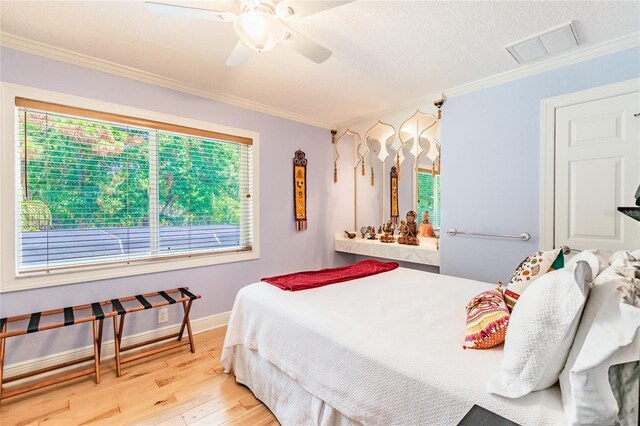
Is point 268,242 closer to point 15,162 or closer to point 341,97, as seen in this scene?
point 341,97

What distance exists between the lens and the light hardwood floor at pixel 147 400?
1714 millimetres

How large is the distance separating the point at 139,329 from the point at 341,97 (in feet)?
9.51

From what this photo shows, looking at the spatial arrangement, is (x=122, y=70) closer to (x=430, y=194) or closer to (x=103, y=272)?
(x=103, y=272)

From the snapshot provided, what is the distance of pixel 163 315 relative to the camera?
2.70 metres

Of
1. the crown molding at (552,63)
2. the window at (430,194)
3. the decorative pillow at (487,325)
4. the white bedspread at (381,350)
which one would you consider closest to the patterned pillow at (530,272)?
the decorative pillow at (487,325)

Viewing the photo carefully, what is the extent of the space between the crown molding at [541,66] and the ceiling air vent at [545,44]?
0.13 meters

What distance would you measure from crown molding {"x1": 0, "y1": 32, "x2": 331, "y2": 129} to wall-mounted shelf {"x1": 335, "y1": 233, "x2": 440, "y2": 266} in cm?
182

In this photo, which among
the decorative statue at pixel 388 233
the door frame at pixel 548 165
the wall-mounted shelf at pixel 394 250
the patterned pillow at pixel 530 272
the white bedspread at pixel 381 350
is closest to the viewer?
the white bedspread at pixel 381 350

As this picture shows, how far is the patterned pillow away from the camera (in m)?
1.40

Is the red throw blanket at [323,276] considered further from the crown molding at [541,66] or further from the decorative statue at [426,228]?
the crown molding at [541,66]

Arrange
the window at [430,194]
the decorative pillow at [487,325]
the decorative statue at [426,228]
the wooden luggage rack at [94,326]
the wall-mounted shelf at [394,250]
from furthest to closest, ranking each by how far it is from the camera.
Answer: the decorative statue at [426,228] < the window at [430,194] < the wall-mounted shelf at [394,250] < the wooden luggage rack at [94,326] < the decorative pillow at [487,325]

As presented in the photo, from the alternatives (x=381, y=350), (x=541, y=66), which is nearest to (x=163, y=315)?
(x=381, y=350)

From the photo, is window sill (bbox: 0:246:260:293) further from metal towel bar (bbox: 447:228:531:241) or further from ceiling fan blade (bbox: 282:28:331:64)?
metal towel bar (bbox: 447:228:531:241)

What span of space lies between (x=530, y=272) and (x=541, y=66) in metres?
1.92
